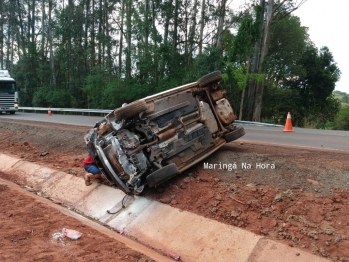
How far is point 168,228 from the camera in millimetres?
5082

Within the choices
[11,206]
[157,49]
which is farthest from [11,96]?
[11,206]

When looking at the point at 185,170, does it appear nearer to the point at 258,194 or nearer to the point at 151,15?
the point at 258,194

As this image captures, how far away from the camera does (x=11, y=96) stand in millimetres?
22734

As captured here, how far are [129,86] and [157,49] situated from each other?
11.1 ft

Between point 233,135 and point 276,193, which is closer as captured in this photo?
point 276,193

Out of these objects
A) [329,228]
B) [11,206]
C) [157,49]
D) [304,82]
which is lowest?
[11,206]

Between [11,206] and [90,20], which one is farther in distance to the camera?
[90,20]

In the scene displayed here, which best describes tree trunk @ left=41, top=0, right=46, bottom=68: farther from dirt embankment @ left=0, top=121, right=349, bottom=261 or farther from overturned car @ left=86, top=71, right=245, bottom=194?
overturned car @ left=86, top=71, right=245, bottom=194

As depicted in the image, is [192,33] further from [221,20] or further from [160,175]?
[160,175]

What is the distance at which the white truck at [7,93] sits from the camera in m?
22.2

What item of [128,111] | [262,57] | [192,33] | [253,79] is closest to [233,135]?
[128,111]

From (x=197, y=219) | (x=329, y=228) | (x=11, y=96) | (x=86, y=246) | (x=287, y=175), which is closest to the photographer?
(x=329, y=228)

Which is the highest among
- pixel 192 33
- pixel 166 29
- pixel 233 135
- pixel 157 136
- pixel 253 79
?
pixel 166 29

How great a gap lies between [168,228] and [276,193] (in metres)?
1.69
